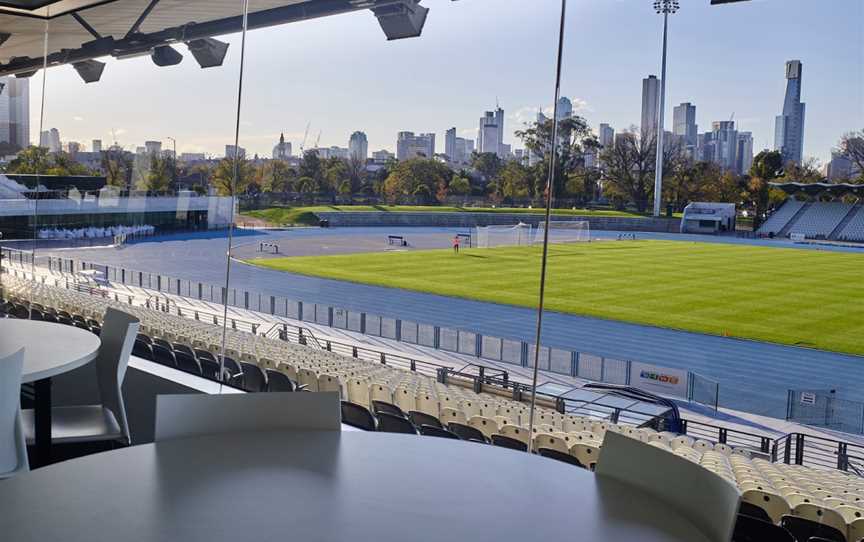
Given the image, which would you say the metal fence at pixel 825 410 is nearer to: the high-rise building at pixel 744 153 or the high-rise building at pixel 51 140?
the high-rise building at pixel 744 153

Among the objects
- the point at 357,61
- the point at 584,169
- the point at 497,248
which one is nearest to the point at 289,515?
the point at 584,169

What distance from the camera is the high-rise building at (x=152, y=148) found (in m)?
9.50

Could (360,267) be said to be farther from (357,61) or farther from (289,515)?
(289,515)

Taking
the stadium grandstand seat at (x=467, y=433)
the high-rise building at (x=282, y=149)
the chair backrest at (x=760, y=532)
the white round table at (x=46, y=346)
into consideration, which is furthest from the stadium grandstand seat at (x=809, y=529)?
the high-rise building at (x=282, y=149)

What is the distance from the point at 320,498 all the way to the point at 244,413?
0.49 metres

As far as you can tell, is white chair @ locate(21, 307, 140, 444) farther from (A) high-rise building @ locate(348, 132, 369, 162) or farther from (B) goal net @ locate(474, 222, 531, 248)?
(B) goal net @ locate(474, 222, 531, 248)

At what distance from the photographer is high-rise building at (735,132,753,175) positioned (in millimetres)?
7711

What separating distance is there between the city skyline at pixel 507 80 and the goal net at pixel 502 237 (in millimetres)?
2673

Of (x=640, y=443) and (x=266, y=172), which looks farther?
(x=266, y=172)

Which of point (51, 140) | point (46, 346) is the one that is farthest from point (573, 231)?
point (46, 346)

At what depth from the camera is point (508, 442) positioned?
4266mm

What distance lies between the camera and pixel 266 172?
11.1 m

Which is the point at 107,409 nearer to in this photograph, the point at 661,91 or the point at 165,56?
the point at 165,56

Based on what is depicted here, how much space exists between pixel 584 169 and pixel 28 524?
798 cm
